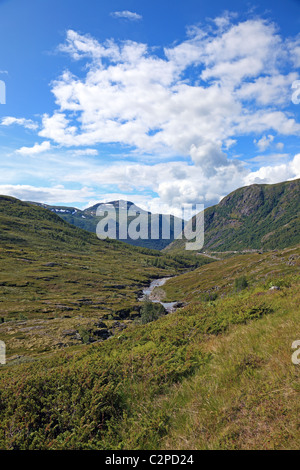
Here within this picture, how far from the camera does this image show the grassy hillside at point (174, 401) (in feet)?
14.3

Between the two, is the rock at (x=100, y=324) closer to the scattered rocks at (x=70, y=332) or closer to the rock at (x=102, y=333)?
the rock at (x=102, y=333)

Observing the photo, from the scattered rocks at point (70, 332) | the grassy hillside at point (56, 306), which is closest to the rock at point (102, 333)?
the grassy hillside at point (56, 306)

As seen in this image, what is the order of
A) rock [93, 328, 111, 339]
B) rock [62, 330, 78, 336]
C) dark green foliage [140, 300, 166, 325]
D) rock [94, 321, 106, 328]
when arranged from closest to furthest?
rock [62, 330, 78, 336], rock [93, 328, 111, 339], dark green foliage [140, 300, 166, 325], rock [94, 321, 106, 328]

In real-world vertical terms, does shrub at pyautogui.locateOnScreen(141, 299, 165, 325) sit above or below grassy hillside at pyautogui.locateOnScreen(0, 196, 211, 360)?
above

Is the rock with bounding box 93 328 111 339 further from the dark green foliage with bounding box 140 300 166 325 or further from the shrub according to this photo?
the shrub

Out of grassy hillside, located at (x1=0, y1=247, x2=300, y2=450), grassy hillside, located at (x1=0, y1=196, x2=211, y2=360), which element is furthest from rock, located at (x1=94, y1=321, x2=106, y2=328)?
grassy hillside, located at (x1=0, y1=247, x2=300, y2=450)

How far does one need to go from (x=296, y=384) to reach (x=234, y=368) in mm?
1512

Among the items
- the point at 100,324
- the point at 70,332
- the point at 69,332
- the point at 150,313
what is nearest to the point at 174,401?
the point at 70,332

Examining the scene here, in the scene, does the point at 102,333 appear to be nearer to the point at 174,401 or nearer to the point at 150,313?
the point at 150,313

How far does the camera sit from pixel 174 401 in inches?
223

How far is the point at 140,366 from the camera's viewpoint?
293 inches

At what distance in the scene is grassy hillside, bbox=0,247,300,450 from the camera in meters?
4.36
